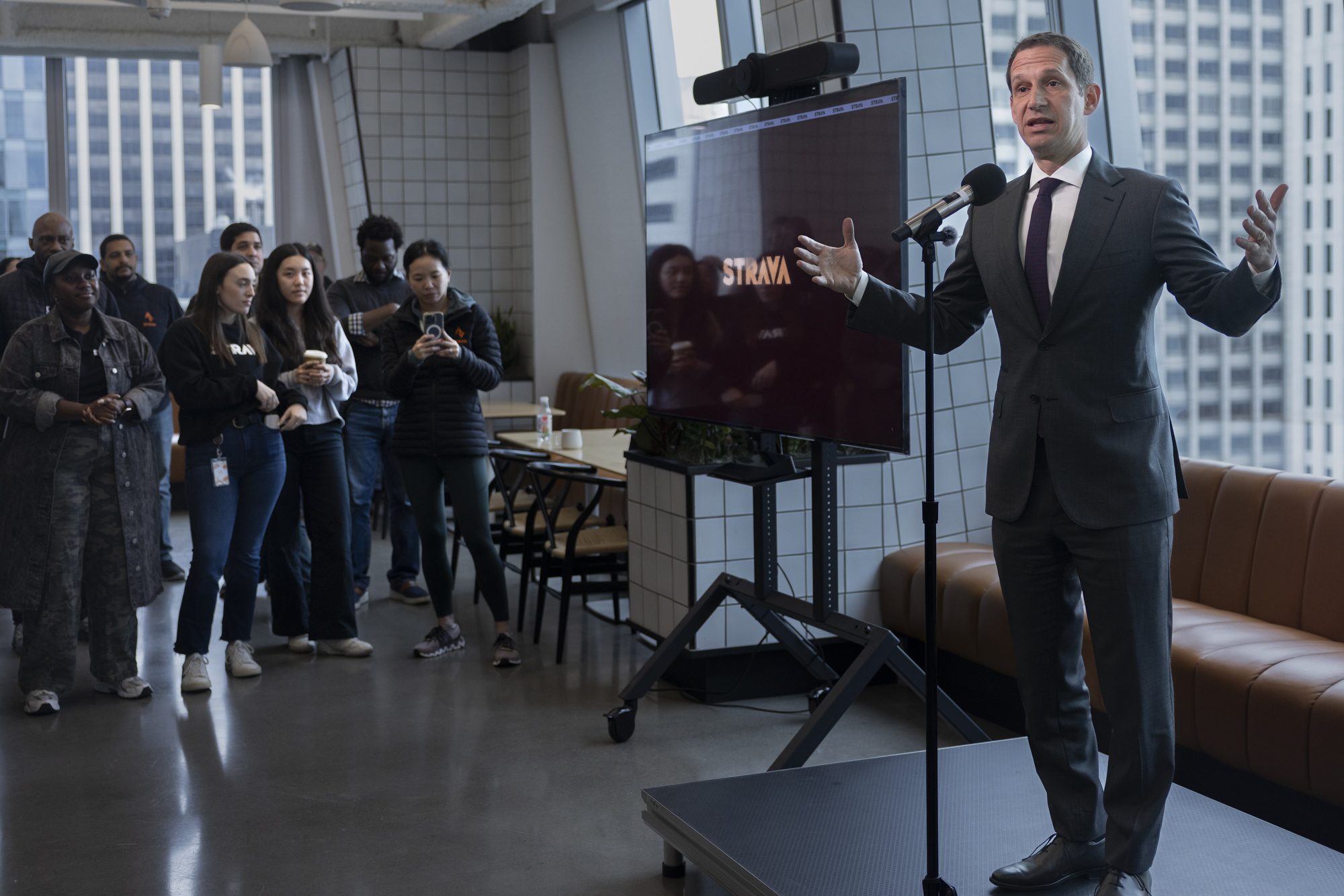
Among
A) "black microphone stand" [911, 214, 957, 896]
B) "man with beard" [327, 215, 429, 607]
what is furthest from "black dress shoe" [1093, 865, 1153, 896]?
"man with beard" [327, 215, 429, 607]

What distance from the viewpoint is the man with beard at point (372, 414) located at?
5.71 meters

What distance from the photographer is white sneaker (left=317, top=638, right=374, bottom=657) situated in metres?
5.04

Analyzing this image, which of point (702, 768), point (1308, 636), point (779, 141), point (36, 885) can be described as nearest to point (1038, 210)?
point (779, 141)

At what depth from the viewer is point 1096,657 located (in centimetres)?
227

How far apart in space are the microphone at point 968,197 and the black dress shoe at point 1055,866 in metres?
1.28

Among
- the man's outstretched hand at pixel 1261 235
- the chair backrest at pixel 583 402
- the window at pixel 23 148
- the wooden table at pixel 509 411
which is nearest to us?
the man's outstretched hand at pixel 1261 235

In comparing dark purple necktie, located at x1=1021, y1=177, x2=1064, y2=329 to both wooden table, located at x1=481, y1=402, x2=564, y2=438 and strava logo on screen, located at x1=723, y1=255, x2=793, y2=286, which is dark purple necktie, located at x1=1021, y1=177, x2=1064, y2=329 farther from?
wooden table, located at x1=481, y1=402, x2=564, y2=438

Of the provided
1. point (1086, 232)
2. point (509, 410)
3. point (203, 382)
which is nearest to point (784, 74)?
point (1086, 232)

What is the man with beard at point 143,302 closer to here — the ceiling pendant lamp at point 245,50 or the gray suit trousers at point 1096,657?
the ceiling pendant lamp at point 245,50

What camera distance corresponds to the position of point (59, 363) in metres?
4.19

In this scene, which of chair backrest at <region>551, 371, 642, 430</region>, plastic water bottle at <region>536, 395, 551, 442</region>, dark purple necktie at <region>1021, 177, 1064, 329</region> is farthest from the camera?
chair backrest at <region>551, 371, 642, 430</region>

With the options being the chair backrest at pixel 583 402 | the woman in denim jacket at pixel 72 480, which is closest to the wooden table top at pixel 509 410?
the chair backrest at pixel 583 402

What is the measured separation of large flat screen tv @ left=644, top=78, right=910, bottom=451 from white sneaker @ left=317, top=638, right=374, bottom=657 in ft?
6.13

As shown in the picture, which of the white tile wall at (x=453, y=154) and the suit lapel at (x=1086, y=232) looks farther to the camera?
the white tile wall at (x=453, y=154)
